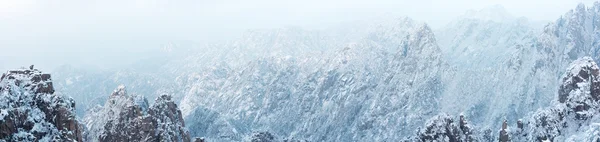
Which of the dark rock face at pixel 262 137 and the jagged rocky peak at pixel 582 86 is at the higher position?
Answer: the jagged rocky peak at pixel 582 86

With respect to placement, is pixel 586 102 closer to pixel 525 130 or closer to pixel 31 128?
pixel 525 130

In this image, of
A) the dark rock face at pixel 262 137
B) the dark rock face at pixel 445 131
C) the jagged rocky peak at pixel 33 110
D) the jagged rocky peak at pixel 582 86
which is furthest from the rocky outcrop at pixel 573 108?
the dark rock face at pixel 262 137

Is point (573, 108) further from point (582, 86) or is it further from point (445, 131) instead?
point (445, 131)

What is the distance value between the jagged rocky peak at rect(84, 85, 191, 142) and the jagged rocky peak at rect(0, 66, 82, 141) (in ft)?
133

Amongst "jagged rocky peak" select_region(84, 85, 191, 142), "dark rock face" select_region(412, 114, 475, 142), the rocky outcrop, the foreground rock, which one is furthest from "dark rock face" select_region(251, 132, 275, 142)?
the rocky outcrop

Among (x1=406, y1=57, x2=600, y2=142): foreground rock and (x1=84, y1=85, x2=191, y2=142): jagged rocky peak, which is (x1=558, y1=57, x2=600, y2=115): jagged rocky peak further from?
(x1=84, y1=85, x2=191, y2=142): jagged rocky peak

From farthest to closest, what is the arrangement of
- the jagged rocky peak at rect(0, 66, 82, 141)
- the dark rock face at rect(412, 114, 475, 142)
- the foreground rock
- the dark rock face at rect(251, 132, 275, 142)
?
1. the dark rock face at rect(251, 132, 275, 142)
2. the dark rock face at rect(412, 114, 475, 142)
3. the foreground rock
4. the jagged rocky peak at rect(0, 66, 82, 141)

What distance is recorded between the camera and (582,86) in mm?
95938

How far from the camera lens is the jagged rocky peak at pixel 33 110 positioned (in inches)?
2447

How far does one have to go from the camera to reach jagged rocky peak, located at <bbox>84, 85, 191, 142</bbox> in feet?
358

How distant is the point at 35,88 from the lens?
66.1 metres

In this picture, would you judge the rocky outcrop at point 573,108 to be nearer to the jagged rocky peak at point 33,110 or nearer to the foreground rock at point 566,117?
the foreground rock at point 566,117

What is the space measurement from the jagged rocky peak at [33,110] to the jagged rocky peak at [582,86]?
254 feet

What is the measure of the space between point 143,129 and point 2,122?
48555 millimetres
